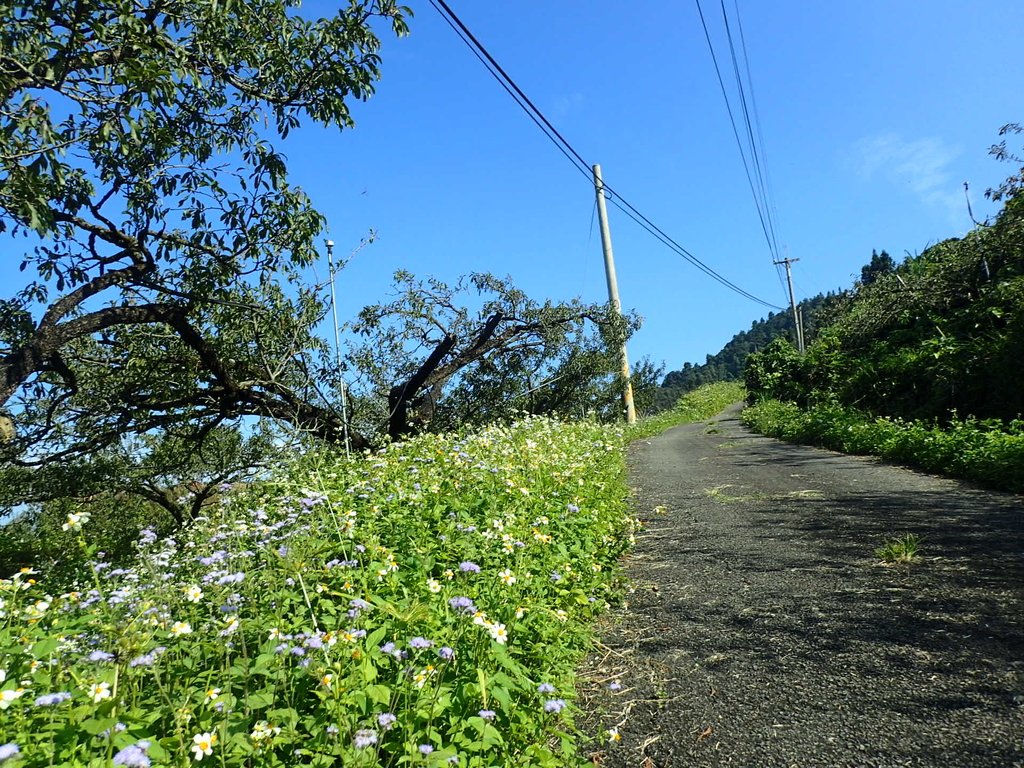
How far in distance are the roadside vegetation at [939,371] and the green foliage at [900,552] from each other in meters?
2.91

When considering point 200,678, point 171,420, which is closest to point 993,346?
point 200,678

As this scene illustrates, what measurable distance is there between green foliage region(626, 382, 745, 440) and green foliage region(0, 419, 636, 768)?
13.5m

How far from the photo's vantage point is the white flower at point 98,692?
1.62 meters

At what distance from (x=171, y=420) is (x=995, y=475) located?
10.5m

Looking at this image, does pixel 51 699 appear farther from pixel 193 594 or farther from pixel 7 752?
pixel 193 594

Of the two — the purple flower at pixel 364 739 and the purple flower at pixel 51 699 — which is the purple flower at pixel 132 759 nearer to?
the purple flower at pixel 51 699

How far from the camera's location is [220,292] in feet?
22.9

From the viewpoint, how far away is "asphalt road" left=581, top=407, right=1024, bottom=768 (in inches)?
83.0

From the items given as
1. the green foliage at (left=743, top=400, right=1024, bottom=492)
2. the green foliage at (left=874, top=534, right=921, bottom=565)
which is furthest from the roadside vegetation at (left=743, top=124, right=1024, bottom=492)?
the green foliage at (left=874, top=534, right=921, bottom=565)

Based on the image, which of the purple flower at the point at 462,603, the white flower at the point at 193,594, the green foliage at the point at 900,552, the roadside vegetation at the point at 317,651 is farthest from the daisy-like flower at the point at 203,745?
the green foliage at the point at 900,552

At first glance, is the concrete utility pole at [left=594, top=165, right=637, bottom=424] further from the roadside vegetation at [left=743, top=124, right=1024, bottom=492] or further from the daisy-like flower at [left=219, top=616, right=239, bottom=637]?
the daisy-like flower at [left=219, top=616, right=239, bottom=637]

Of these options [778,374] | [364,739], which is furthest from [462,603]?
[778,374]

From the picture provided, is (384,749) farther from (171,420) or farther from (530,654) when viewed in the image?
(171,420)

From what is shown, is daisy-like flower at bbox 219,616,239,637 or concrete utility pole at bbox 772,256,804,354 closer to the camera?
daisy-like flower at bbox 219,616,239,637
